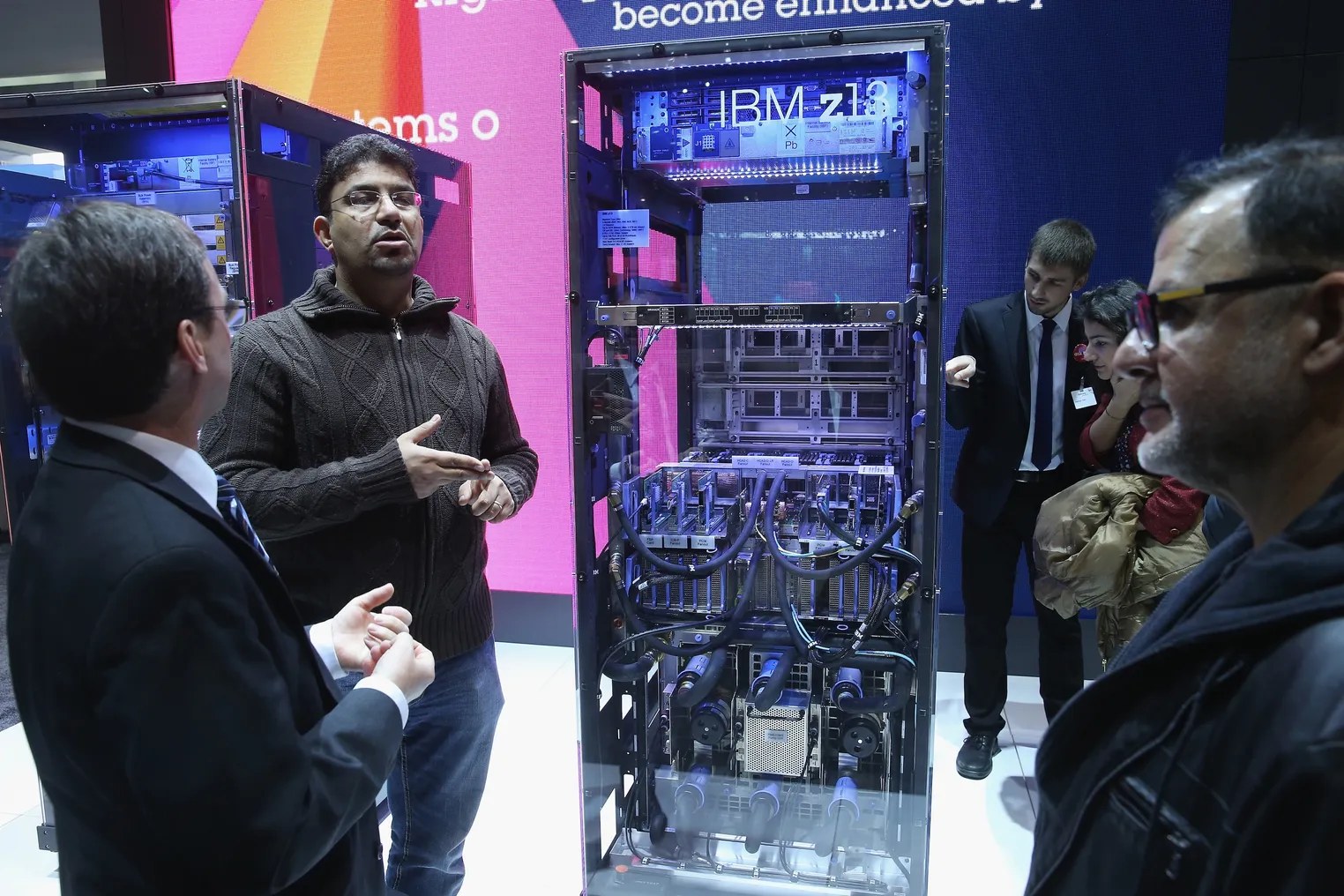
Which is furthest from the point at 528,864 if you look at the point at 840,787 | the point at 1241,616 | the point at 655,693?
the point at 1241,616

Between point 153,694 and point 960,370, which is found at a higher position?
point 960,370

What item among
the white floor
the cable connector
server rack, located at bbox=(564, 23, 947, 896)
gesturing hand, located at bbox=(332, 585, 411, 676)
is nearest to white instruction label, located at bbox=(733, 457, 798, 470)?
server rack, located at bbox=(564, 23, 947, 896)

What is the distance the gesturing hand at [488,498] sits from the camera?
183cm

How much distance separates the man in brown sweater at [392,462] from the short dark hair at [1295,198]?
132 centimetres

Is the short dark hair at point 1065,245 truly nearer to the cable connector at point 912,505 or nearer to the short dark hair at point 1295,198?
the cable connector at point 912,505

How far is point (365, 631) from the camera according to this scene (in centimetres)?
135

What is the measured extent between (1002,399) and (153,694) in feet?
8.58

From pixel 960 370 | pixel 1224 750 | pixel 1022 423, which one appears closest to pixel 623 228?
pixel 960 370

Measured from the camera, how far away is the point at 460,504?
1.87 meters

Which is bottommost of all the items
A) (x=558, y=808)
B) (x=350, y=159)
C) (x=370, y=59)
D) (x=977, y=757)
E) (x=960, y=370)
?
(x=558, y=808)

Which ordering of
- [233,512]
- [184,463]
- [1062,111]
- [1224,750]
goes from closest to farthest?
[1224,750] → [184,463] → [233,512] → [1062,111]

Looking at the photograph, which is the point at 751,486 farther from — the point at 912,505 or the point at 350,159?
the point at 350,159

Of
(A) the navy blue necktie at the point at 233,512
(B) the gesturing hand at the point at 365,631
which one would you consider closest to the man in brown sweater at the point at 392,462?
(B) the gesturing hand at the point at 365,631

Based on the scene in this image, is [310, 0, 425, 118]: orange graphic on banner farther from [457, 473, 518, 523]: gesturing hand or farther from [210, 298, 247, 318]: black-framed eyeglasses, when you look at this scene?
[210, 298, 247, 318]: black-framed eyeglasses
